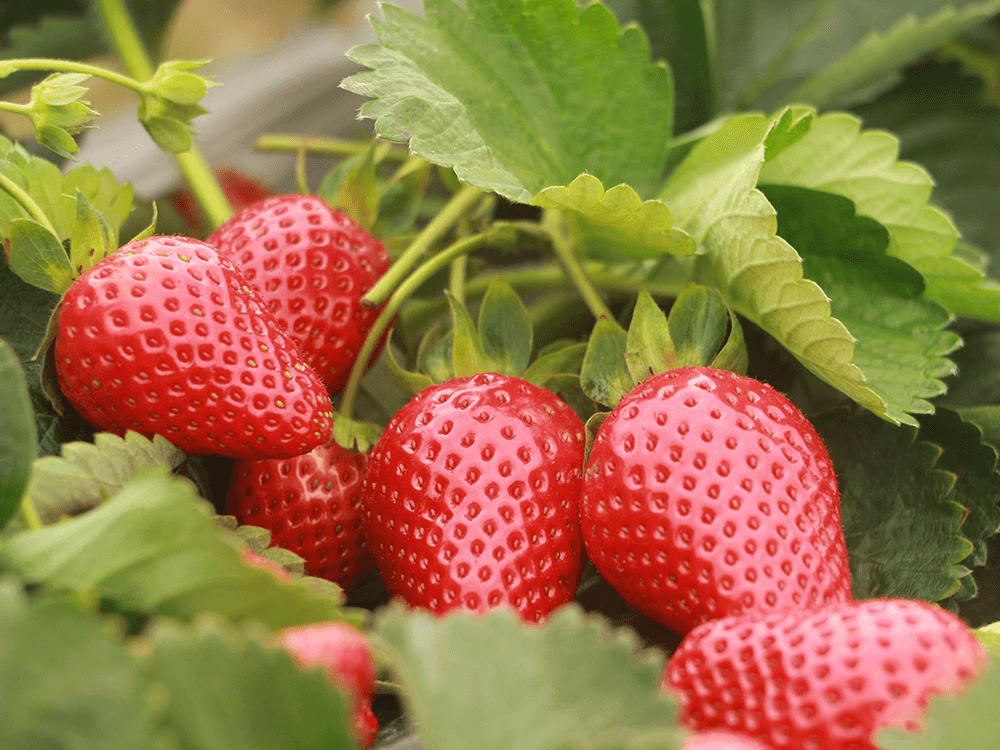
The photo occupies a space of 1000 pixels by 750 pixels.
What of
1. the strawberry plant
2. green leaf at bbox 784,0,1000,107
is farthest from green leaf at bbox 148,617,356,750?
green leaf at bbox 784,0,1000,107

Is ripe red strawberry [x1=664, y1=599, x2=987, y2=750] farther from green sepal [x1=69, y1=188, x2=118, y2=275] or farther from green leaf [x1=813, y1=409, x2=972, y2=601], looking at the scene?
green sepal [x1=69, y1=188, x2=118, y2=275]

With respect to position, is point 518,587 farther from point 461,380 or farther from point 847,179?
point 847,179

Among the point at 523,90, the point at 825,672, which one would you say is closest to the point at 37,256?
the point at 523,90

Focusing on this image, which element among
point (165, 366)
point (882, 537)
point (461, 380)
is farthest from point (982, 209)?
point (165, 366)

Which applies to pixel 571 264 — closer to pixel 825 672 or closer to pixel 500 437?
pixel 500 437

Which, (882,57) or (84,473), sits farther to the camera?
(882,57)

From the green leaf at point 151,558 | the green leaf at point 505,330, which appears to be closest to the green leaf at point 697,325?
the green leaf at point 505,330
